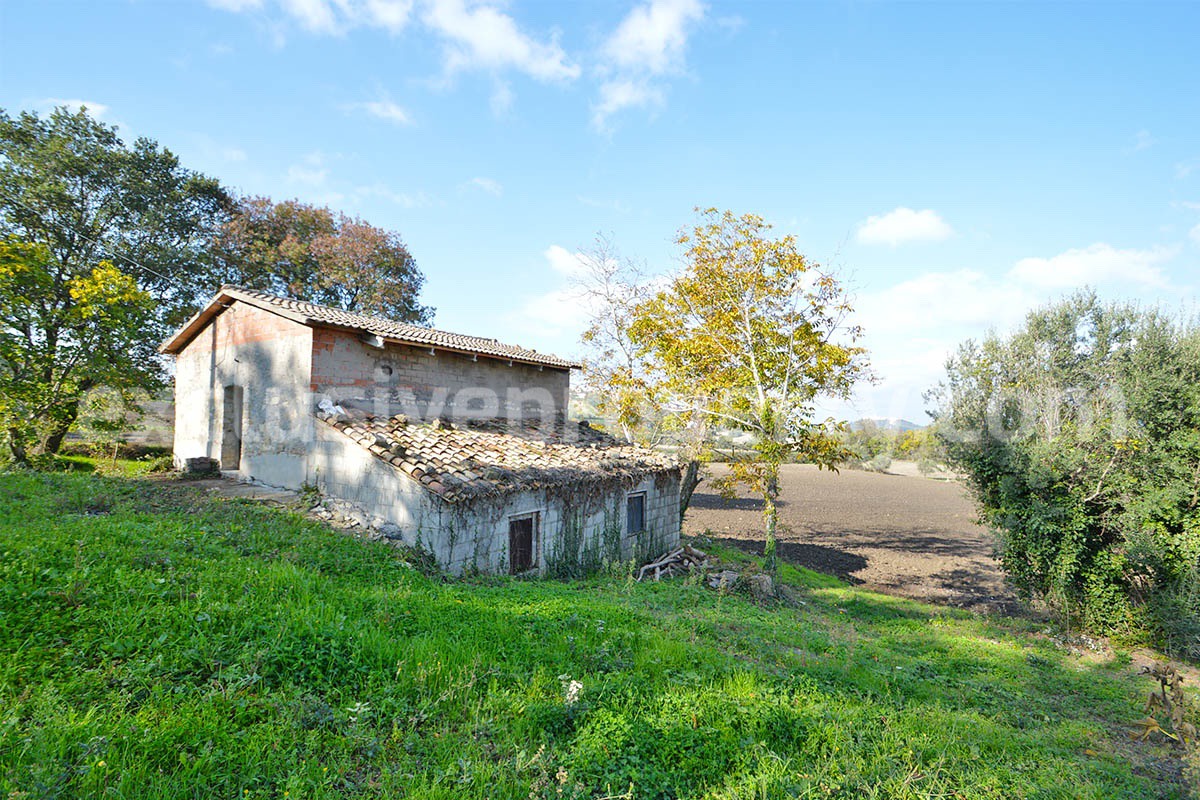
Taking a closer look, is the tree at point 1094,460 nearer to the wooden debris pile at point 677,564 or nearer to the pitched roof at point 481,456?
the wooden debris pile at point 677,564

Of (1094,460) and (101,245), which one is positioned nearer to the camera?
(1094,460)

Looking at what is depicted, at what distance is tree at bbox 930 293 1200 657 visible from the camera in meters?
11.2

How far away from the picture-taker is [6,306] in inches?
612

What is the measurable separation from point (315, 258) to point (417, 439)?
2000cm

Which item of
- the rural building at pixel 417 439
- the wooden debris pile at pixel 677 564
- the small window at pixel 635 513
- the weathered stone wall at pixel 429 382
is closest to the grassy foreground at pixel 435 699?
the rural building at pixel 417 439

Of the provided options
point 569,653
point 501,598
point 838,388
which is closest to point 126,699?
point 569,653

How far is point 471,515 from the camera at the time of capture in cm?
948

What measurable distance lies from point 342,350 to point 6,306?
1235 cm

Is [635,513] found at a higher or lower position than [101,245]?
lower

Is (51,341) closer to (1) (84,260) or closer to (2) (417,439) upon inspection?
(1) (84,260)

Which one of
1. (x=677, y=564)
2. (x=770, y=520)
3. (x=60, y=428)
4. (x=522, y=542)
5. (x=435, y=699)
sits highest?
(x=60, y=428)

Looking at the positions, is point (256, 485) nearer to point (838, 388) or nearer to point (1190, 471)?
point (838, 388)

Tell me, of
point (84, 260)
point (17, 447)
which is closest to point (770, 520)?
point (17, 447)

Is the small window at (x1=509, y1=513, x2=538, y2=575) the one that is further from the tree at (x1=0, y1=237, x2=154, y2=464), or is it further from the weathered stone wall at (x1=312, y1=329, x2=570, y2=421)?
the tree at (x1=0, y1=237, x2=154, y2=464)
